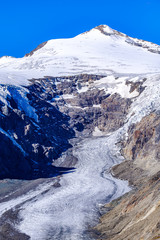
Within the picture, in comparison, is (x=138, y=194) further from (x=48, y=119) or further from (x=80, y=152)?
(x=48, y=119)

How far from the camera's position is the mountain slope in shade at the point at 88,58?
118425 mm

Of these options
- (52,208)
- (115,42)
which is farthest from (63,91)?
(115,42)

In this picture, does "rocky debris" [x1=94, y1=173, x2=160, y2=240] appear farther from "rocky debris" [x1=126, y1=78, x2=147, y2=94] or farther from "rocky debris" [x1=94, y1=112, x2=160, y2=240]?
"rocky debris" [x1=126, y1=78, x2=147, y2=94]

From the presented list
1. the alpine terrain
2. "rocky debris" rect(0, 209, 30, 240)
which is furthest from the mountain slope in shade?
"rocky debris" rect(0, 209, 30, 240)

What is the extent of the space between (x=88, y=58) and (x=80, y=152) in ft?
237

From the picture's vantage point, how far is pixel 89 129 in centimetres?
9044

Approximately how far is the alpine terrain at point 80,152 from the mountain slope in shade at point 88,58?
2.34 ft

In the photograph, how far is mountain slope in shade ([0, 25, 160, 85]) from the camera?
389ft

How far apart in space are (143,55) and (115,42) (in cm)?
2179

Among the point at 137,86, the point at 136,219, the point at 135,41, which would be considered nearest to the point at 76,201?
the point at 136,219

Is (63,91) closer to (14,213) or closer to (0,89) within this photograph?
(0,89)

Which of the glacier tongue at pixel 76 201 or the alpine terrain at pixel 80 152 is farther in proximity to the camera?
the glacier tongue at pixel 76 201

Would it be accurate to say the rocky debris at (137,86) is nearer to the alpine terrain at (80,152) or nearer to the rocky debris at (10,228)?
the alpine terrain at (80,152)

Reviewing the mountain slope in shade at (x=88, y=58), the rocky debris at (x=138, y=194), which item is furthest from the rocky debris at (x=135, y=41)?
the rocky debris at (x=138, y=194)
